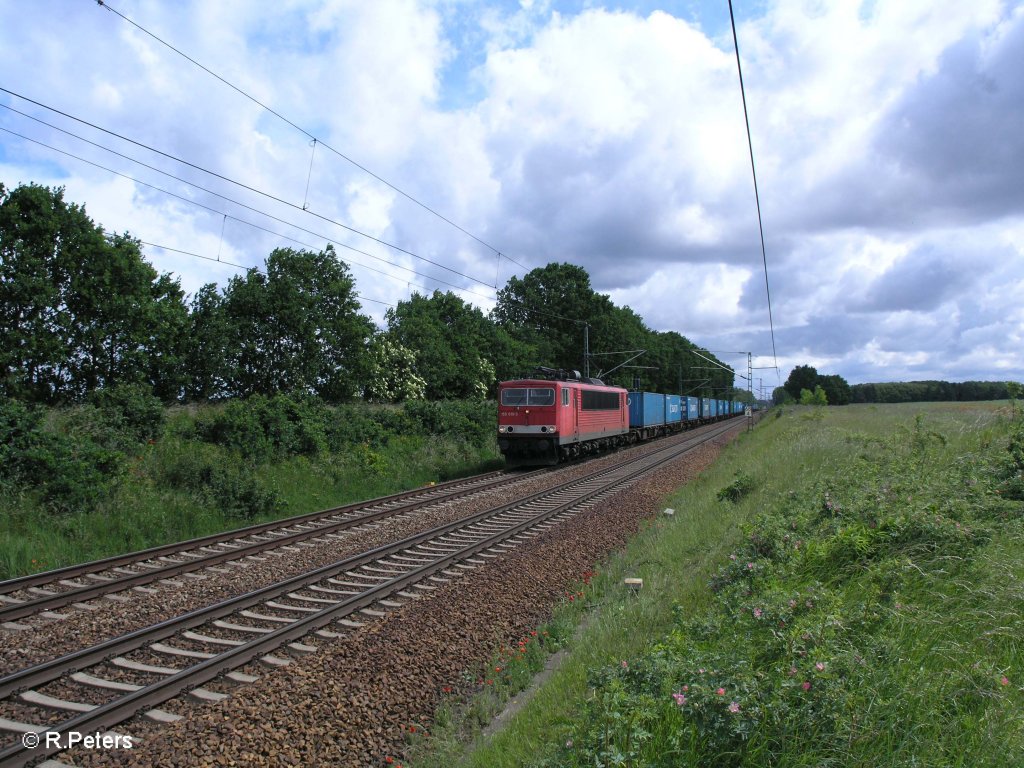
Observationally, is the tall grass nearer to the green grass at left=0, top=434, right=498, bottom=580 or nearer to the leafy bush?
the green grass at left=0, top=434, right=498, bottom=580

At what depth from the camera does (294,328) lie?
101 ft

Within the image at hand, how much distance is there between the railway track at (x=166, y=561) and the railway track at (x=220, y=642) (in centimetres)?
181

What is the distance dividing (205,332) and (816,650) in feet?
101

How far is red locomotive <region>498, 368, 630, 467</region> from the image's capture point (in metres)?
21.7

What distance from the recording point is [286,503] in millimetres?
14031

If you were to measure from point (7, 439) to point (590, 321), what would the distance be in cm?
5111

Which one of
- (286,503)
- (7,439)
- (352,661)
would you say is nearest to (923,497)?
(352,661)

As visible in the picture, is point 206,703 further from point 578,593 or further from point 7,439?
point 7,439

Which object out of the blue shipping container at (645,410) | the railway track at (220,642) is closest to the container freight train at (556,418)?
the blue shipping container at (645,410)

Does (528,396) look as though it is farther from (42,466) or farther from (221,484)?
(42,466)

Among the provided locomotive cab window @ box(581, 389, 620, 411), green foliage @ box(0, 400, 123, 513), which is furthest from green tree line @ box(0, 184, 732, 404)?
locomotive cab window @ box(581, 389, 620, 411)

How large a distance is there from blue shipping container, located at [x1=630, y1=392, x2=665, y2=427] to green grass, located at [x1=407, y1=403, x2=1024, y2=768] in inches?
1115

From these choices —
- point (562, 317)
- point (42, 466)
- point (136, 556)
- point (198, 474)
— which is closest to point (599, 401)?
point (198, 474)

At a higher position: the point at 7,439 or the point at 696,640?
the point at 7,439
